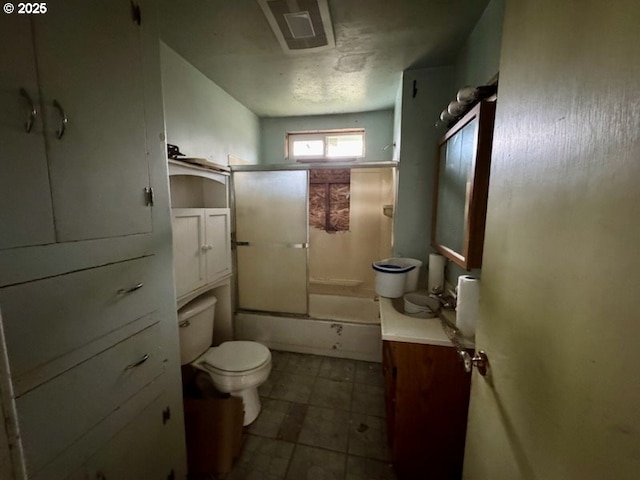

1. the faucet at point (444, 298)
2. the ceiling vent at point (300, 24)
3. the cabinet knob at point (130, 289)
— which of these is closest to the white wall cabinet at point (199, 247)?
the cabinet knob at point (130, 289)

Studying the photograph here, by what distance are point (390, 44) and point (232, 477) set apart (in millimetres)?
2637

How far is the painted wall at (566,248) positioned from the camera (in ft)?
1.17

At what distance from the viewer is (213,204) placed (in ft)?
7.21

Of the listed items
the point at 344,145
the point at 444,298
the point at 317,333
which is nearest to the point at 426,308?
the point at 444,298

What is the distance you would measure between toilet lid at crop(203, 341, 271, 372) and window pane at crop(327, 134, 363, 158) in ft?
7.32

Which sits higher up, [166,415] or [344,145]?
[344,145]

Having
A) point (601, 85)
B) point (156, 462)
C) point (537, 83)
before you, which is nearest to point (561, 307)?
point (601, 85)

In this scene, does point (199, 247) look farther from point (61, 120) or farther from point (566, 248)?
point (566, 248)

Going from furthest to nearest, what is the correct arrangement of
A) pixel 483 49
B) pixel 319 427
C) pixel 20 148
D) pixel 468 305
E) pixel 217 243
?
1. pixel 217 243
2. pixel 319 427
3. pixel 483 49
4. pixel 468 305
5. pixel 20 148

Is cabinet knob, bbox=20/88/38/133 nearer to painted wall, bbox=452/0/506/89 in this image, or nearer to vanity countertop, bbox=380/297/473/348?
vanity countertop, bbox=380/297/473/348

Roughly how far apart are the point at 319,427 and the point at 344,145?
8.79 ft

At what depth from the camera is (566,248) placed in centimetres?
47

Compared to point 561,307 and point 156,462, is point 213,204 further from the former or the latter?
point 561,307

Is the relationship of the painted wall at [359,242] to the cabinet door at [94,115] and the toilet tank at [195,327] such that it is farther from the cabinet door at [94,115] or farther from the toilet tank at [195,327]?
the cabinet door at [94,115]
